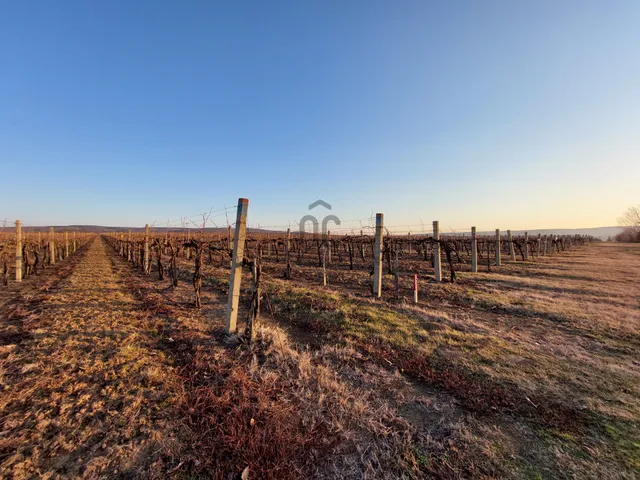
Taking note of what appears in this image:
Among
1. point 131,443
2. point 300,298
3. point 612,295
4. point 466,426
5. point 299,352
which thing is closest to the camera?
point 131,443

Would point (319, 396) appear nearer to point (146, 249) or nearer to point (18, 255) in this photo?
point (146, 249)

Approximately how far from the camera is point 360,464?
2.83 metres

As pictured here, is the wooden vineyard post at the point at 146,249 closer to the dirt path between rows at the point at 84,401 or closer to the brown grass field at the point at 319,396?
the brown grass field at the point at 319,396

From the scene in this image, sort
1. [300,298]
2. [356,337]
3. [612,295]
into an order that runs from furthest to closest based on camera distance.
→ [612,295]
[300,298]
[356,337]

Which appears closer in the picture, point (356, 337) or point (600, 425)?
point (600, 425)

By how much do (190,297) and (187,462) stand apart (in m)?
8.30

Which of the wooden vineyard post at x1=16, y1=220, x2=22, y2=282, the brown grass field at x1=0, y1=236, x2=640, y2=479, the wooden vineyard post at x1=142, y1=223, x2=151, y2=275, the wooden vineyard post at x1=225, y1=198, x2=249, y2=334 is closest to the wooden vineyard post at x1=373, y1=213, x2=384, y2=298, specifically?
the brown grass field at x1=0, y1=236, x2=640, y2=479

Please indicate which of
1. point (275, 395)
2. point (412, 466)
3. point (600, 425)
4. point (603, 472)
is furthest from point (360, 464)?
point (600, 425)

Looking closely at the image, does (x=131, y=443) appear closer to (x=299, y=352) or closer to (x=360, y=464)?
(x=360, y=464)

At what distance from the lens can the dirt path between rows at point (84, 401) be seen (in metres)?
2.72

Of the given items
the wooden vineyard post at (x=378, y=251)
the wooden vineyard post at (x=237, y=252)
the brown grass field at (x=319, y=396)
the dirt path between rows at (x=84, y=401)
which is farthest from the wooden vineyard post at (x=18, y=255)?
the wooden vineyard post at (x=378, y=251)

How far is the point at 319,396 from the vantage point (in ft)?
12.9

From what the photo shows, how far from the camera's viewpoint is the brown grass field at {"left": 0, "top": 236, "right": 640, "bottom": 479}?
282cm

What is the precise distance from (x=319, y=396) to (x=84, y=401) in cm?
338
